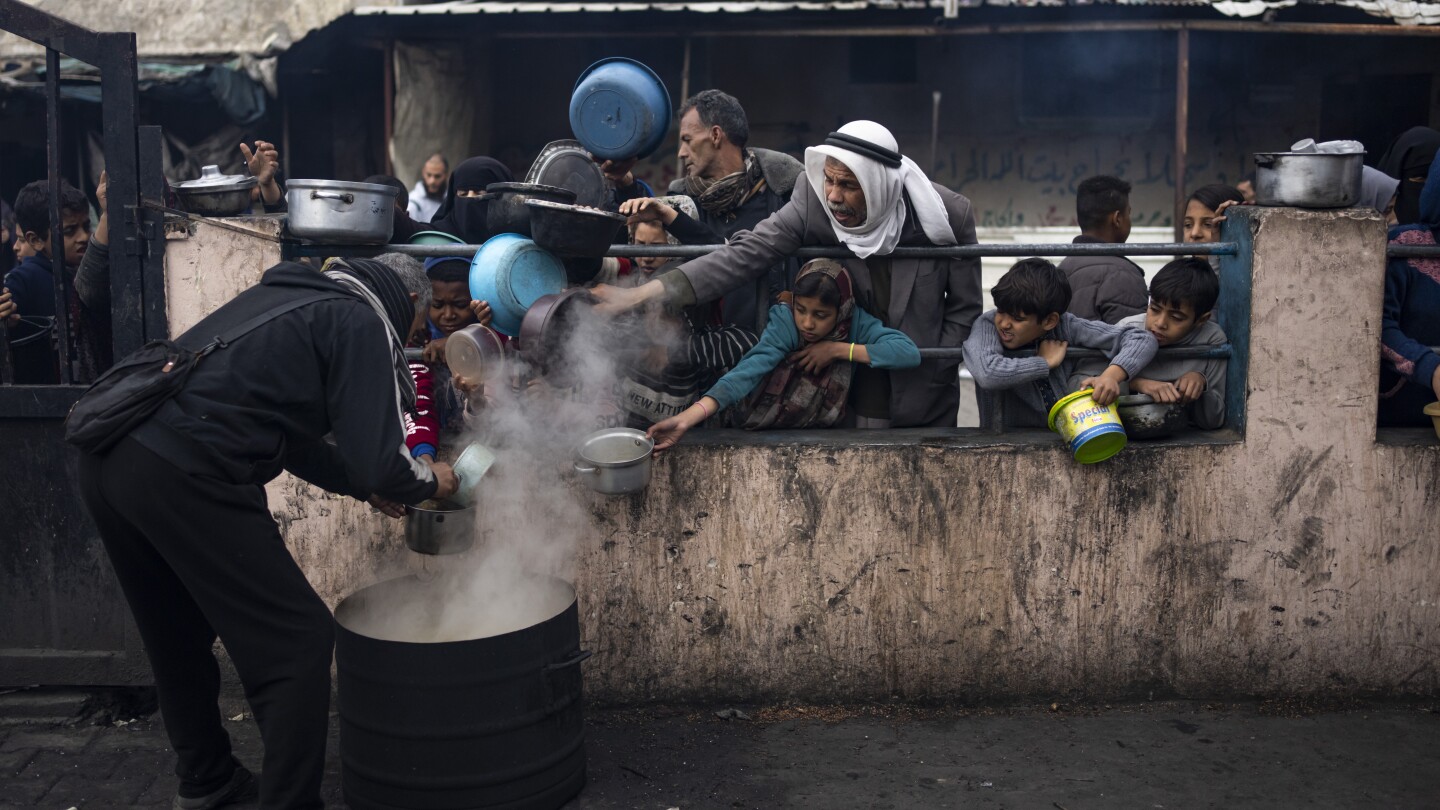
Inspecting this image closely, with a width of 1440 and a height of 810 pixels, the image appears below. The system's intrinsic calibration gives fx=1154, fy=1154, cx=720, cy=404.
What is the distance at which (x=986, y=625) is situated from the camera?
13.8 feet

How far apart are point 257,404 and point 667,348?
4.91 feet

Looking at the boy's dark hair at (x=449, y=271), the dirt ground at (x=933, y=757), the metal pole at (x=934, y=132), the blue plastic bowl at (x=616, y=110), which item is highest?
the metal pole at (x=934, y=132)

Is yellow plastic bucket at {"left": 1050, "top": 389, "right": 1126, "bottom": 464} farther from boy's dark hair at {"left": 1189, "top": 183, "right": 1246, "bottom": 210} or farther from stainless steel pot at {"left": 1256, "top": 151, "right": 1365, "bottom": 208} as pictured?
boy's dark hair at {"left": 1189, "top": 183, "right": 1246, "bottom": 210}

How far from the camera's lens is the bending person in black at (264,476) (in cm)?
303

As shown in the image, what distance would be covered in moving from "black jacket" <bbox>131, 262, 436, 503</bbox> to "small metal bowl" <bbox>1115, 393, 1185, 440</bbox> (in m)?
2.47

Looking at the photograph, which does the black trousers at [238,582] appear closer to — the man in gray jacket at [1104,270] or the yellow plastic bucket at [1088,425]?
the yellow plastic bucket at [1088,425]

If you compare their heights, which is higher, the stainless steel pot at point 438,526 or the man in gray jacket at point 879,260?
the man in gray jacket at point 879,260

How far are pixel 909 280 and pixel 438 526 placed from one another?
1912 mm

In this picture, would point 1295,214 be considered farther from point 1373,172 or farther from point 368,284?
point 368,284

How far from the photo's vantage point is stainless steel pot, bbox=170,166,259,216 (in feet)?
13.6

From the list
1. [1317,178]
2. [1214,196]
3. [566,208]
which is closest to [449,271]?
[566,208]

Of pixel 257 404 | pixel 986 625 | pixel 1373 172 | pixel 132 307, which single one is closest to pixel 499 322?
pixel 257 404

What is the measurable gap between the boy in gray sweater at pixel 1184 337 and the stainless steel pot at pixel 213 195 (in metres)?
3.12

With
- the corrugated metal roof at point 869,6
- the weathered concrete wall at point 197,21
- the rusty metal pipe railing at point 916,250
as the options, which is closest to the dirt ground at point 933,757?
the rusty metal pipe railing at point 916,250
